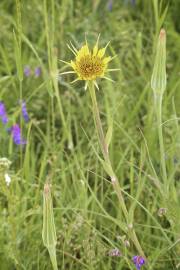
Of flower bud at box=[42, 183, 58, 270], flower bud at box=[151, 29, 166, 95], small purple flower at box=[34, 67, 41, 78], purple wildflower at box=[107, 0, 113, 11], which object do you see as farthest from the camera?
purple wildflower at box=[107, 0, 113, 11]

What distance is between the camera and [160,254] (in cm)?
132

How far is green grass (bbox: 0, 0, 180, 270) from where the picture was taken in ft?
4.28

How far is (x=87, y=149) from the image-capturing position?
1.73 m

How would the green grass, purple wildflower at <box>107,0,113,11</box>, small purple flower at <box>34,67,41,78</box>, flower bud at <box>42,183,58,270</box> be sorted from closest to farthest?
1. flower bud at <box>42,183,58,270</box>
2. the green grass
3. small purple flower at <box>34,67,41,78</box>
4. purple wildflower at <box>107,0,113,11</box>

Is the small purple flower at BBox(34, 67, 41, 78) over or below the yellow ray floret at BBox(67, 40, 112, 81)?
below

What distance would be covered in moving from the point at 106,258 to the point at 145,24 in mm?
1195

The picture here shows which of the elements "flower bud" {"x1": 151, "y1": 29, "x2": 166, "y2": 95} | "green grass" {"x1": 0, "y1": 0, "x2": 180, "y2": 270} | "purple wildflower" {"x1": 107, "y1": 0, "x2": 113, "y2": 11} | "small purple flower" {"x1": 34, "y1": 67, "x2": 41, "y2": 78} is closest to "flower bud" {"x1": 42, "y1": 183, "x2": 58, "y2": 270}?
"green grass" {"x1": 0, "y1": 0, "x2": 180, "y2": 270}

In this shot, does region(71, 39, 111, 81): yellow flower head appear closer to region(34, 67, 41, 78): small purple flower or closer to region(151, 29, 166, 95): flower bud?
region(151, 29, 166, 95): flower bud

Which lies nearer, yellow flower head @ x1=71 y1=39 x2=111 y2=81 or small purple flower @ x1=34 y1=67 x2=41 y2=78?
yellow flower head @ x1=71 y1=39 x2=111 y2=81

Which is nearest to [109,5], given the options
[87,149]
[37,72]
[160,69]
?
[37,72]

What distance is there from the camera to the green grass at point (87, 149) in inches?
51.4

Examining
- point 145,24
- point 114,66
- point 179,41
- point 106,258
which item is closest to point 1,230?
point 106,258

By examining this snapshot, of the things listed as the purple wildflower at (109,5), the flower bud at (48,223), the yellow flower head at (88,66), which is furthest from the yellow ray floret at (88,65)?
the purple wildflower at (109,5)

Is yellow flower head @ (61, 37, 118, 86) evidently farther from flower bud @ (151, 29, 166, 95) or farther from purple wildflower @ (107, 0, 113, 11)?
purple wildflower @ (107, 0, 113, 11)
